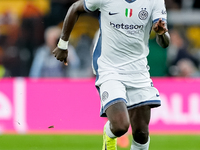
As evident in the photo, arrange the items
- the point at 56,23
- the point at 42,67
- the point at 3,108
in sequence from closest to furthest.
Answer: the point at 3,108, the point at 42,67, the point at 56,23

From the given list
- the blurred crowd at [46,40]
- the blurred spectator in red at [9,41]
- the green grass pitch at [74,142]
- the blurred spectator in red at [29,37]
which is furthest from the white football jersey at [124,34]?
the blurred spectator in red at [9,41]

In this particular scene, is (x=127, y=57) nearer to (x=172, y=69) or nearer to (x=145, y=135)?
(x=145, y=135)

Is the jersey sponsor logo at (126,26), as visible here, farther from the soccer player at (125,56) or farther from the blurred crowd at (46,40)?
the blurred crowd at (46,40)

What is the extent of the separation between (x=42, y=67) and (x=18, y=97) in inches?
49.8

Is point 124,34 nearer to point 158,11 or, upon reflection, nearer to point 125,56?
point 125,56

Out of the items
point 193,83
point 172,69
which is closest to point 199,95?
point 193,83

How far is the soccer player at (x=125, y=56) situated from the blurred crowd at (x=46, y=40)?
244 inches

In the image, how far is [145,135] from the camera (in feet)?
21.0

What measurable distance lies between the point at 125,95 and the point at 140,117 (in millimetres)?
333

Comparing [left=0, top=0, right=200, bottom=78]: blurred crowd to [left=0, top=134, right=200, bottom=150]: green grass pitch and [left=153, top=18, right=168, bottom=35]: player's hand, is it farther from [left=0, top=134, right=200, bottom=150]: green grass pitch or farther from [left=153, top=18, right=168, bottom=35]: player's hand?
[left=153, top=18, right=168, bottom=35]: player's hand

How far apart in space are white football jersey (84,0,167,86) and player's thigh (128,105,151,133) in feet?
1.08

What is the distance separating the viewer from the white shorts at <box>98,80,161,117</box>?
20.5 feet

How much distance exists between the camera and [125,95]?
6.33 metres

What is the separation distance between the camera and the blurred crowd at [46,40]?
42.6 ft
